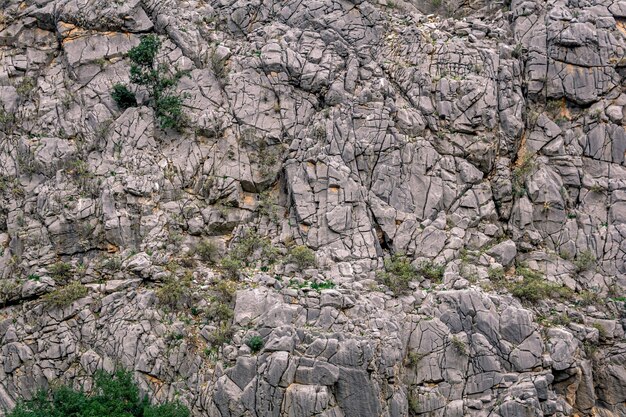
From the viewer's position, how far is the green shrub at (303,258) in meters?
25.8

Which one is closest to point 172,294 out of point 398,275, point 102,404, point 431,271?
point 102,404

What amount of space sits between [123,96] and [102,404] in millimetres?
12296

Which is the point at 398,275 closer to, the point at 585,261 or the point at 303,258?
the point at 303,258

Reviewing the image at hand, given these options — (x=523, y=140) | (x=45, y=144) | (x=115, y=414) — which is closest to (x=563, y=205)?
(x=523, y=140)

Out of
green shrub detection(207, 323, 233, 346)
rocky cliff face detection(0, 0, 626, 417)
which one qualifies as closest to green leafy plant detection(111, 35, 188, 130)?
rocky cliff face detection(0, 0, 626, 417)

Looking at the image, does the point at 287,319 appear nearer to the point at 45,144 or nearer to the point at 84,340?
the point at 84,340

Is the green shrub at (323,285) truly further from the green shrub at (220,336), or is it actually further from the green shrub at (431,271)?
the green shrub at (431,271)

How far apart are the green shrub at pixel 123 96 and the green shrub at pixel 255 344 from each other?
36.7 ft

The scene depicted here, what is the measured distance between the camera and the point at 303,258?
1014 inches

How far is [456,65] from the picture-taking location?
3014cm

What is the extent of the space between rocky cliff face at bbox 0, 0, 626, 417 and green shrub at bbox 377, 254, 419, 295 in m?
0.30

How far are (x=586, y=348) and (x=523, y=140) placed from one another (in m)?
8.57

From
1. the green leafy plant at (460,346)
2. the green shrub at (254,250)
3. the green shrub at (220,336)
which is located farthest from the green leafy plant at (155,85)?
the green leafy plant at (460,346)

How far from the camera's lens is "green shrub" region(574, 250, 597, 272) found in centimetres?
2702
